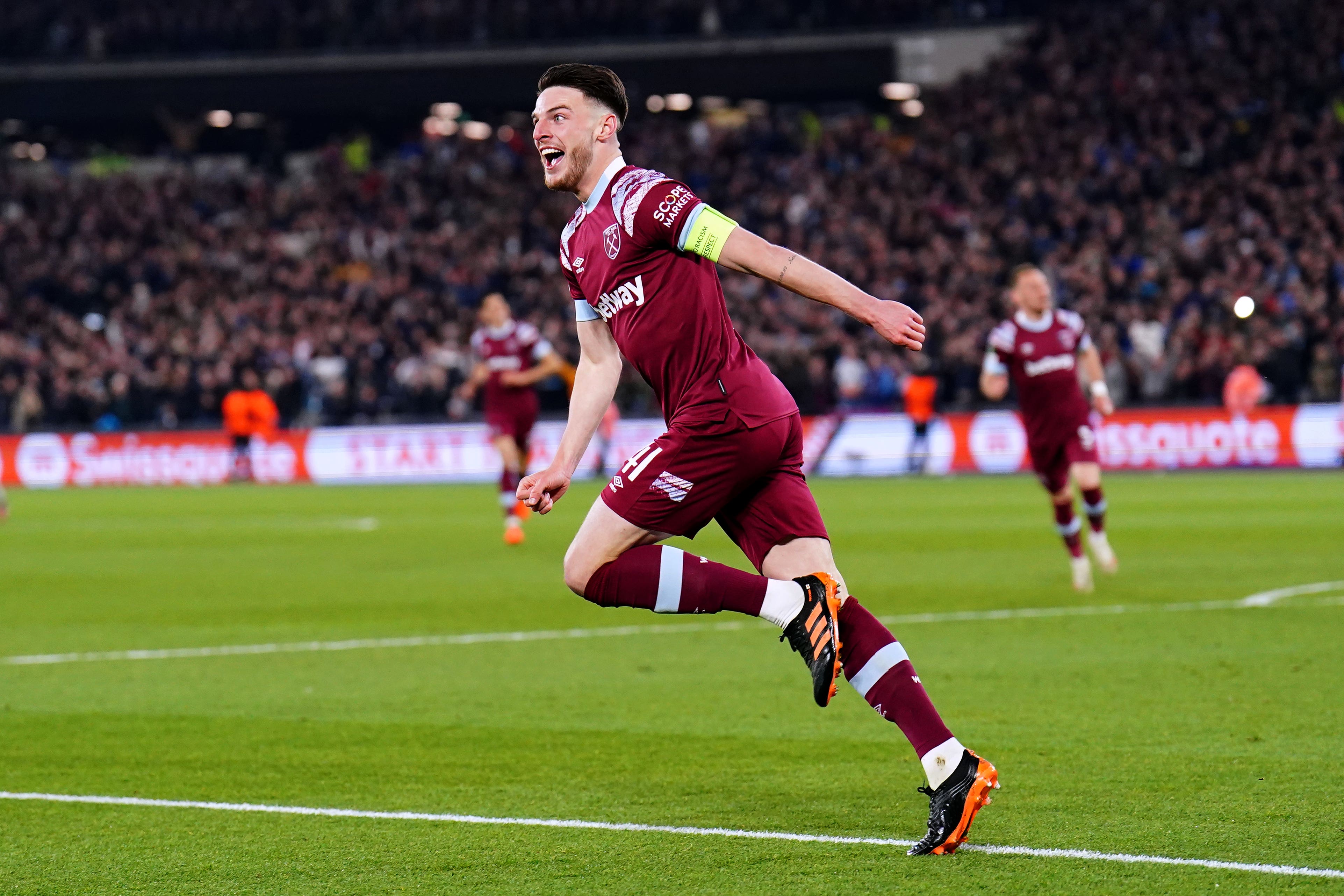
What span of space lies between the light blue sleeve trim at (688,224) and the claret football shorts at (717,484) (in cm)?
56

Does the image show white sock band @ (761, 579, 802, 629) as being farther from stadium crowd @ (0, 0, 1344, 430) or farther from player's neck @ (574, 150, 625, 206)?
stadium crowd @ (0, 0, 1344, 430)

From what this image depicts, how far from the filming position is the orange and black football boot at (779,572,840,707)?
4.91 meters

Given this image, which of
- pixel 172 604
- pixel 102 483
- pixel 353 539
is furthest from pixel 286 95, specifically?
pixel 172 604

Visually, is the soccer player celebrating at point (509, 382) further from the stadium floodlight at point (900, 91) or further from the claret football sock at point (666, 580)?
the stadium floodlight at point (900, 91)

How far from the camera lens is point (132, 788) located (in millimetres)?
6273

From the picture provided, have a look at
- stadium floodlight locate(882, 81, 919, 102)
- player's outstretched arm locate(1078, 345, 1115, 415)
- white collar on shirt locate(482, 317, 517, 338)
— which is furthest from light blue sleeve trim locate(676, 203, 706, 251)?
stadium floodlight locate(882, 81, 919, 102)

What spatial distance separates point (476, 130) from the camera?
156ft

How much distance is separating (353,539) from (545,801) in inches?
548

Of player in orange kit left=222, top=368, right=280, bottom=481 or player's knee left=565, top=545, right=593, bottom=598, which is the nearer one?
player's knee left=565, top=545, right=593, bottom=598

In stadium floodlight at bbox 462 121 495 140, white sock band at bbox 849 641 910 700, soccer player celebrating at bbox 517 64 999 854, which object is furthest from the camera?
stadium floodlight at bbox 462 121 495 140

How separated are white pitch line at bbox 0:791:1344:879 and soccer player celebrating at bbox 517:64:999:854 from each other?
0.23 metres

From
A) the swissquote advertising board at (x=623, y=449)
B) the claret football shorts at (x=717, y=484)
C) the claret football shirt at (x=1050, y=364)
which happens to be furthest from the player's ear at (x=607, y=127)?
the swissquote advertising board at (x=623, y=449)

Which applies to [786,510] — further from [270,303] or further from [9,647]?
[270,303]

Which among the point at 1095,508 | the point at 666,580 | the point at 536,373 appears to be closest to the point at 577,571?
the point at 666,580
